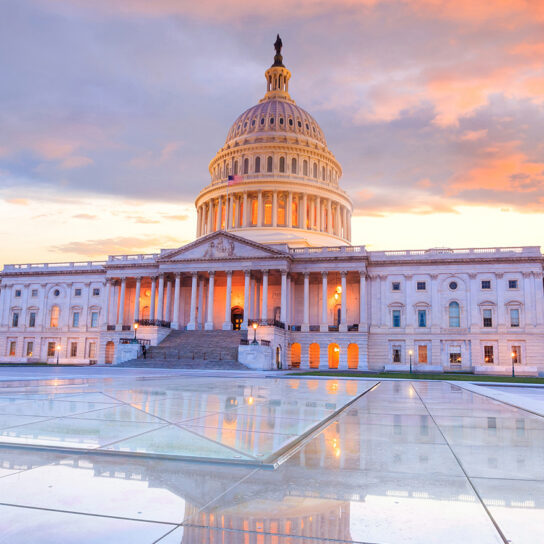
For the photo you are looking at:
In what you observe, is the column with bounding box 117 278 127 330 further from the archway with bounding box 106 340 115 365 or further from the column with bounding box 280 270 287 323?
the column with bounding box 280 270 287 323

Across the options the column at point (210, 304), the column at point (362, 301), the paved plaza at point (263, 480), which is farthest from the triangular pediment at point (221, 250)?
the paved plaza at point (263, 480)

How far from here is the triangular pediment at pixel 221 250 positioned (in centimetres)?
7131

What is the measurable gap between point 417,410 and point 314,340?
2200 inches

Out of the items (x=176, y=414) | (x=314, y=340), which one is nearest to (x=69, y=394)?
(x=176, y=414)

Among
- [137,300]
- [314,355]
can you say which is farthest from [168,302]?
[314,355]

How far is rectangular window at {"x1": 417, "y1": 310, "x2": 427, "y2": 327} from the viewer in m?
71.5

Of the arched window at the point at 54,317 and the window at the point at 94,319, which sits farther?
the arched window at the point at 54,317

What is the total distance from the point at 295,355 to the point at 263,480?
6744 cm

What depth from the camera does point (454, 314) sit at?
70.8 meters

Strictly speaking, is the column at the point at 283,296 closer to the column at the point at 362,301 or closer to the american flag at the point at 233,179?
the column at the point at 362,301

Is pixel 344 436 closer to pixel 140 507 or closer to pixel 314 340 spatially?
pixel 140 507

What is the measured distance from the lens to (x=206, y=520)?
462 centimetres

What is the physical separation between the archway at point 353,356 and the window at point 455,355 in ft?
40.4

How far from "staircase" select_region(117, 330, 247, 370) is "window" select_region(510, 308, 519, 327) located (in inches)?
1369
